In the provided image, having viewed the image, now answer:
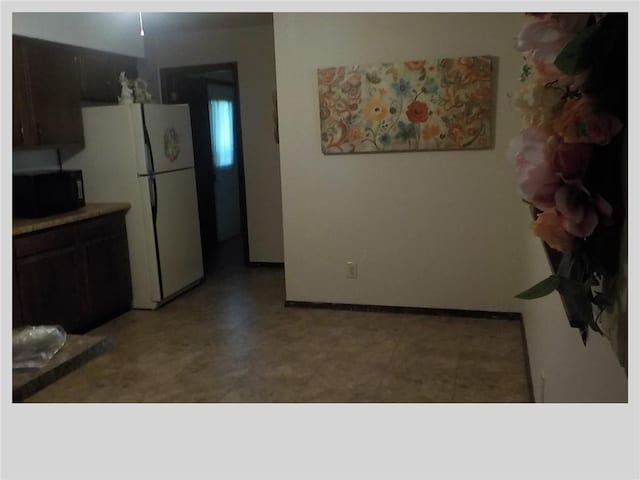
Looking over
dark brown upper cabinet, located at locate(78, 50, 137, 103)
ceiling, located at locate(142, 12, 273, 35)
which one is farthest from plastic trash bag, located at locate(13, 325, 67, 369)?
ceiling, located at locate(142, 12, 273, 35)

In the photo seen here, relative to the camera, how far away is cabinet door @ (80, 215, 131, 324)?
403cm

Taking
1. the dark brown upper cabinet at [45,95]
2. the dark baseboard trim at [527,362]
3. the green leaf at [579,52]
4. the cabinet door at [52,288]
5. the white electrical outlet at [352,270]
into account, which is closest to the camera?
the green leaf at [579,52]

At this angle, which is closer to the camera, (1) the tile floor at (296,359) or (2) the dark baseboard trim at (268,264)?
(1) the tile floor at (296,359)

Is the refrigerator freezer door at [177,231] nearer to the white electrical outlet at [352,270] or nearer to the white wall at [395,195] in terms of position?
the white wall at [395,195]

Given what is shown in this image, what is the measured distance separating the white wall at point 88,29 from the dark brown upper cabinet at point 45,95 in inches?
3.4

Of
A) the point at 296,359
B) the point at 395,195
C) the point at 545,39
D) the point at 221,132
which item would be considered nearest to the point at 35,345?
the point at 545,39

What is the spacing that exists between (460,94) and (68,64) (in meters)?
2.95

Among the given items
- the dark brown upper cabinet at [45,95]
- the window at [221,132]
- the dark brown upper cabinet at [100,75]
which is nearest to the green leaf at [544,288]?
the dark brown upper cabinet at [45,95]

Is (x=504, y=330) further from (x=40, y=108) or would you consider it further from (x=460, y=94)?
(x=40, y=108)

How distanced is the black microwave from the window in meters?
2.95

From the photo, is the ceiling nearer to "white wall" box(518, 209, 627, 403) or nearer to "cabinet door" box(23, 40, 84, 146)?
"cabinet door" box(23, 40, 84, 146)

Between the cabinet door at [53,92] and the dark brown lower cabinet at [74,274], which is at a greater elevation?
the cabinet door at [53,92]

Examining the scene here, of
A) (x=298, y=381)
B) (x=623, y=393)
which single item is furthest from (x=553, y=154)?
(x=298, y=381)

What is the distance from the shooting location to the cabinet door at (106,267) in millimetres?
4031
